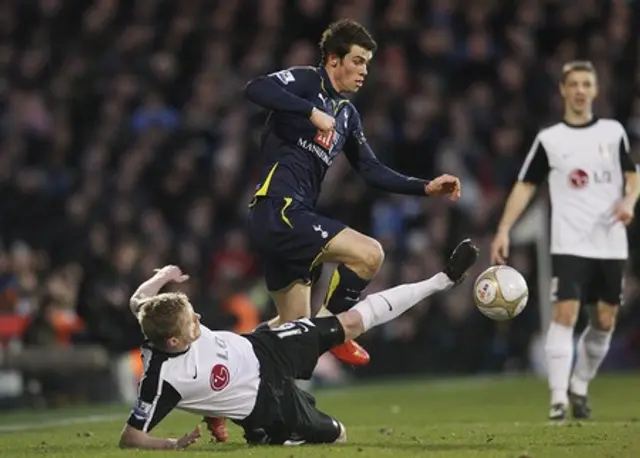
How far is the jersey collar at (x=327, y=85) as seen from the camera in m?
10.4

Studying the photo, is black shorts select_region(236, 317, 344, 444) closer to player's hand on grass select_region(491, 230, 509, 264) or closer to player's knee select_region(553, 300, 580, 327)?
player's hand on grass select_region(491, 230, 509, 264)

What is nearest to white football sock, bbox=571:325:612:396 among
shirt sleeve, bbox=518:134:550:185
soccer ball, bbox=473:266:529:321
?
shirt sleeve, bbox=518:134:550:185

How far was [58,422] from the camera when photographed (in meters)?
13.5

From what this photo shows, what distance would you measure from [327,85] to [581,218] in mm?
2757

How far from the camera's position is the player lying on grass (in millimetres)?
8805

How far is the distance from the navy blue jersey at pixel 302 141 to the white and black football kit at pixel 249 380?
1167mm

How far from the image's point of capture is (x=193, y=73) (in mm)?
23203

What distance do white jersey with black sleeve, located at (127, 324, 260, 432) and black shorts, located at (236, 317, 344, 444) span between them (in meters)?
0.07

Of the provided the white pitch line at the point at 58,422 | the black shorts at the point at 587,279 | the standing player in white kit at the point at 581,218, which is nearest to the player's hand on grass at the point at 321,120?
the standing player in white kit at the point at 581,218

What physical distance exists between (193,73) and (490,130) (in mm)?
4542

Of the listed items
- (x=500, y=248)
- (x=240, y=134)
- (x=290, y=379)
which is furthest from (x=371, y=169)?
(x=240, y=134)

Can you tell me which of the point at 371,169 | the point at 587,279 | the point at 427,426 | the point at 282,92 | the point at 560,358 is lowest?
the point at 427,426

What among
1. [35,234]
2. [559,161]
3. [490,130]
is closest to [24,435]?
[559,161]

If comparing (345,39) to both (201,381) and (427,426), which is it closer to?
(201,381)
